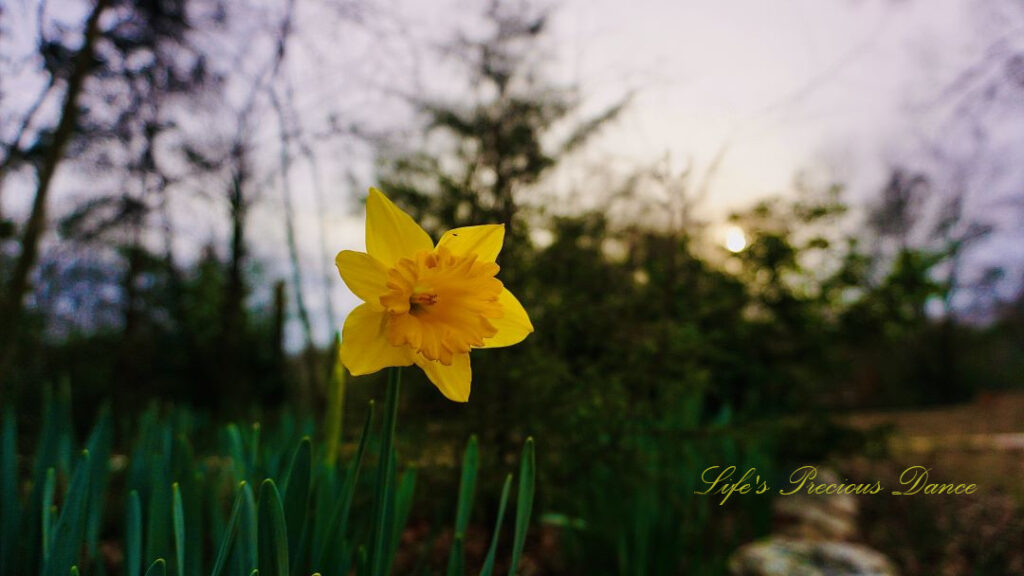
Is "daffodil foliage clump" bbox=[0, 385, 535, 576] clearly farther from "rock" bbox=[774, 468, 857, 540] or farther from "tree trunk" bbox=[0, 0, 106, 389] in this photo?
"rock" bbox=[774, 468, 857, 540]

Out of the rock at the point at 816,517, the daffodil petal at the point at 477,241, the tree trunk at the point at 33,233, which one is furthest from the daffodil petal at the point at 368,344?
the rock at the point at 816,517

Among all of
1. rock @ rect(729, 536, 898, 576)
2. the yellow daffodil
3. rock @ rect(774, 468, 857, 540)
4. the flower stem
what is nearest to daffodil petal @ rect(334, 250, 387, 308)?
the yellow daffodil

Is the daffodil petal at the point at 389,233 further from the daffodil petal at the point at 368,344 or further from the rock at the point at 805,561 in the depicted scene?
the rock at the point at 805,561

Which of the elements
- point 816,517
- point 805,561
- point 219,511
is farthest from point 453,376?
point 816,517

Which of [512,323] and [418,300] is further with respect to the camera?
[512,323]

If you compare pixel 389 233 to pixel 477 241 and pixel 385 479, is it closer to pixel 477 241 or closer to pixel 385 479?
pixel 477 241

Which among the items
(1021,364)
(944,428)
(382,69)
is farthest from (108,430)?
(1021,364)
